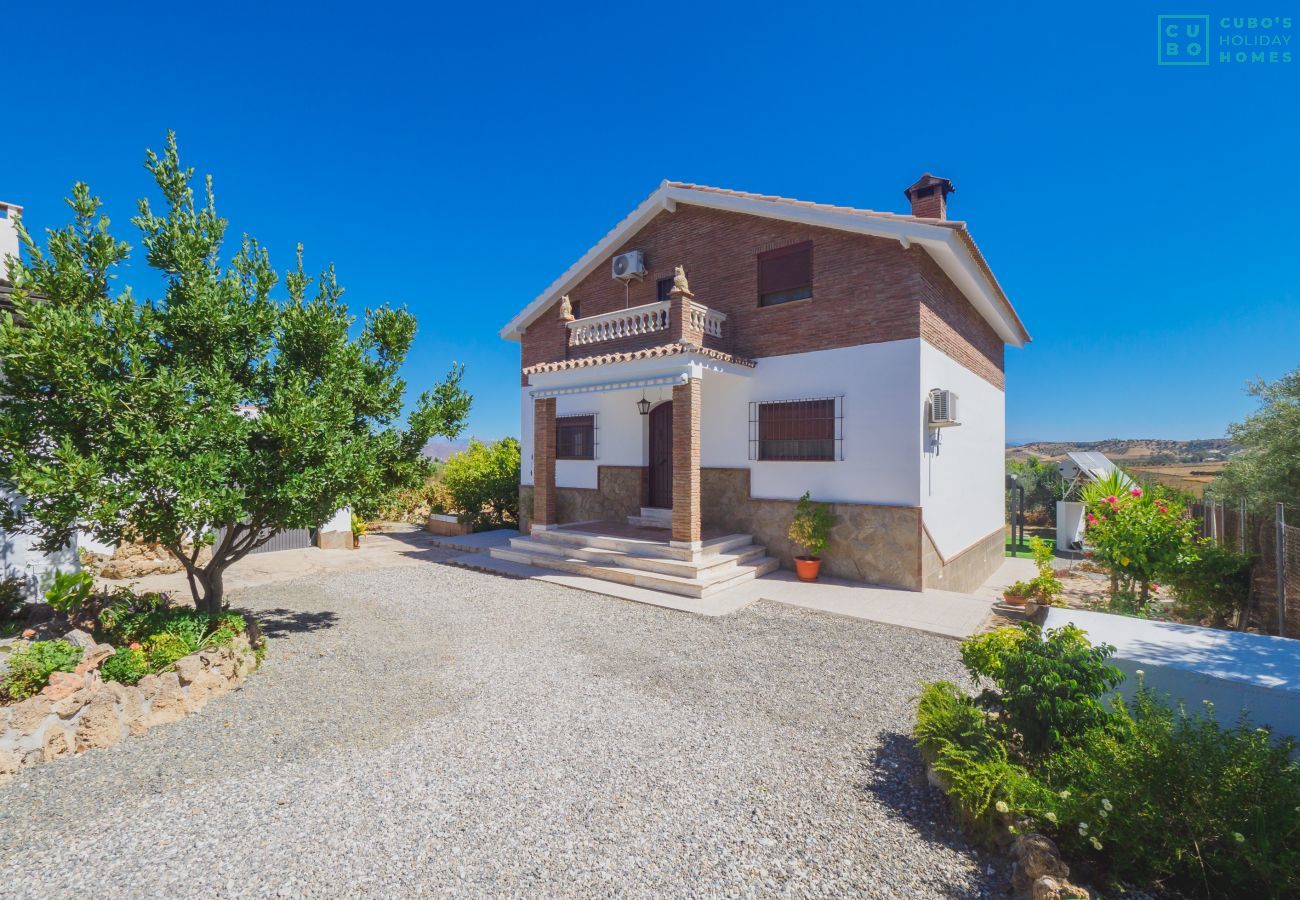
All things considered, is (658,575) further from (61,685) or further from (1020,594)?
(61,685)

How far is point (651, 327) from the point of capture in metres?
12.8

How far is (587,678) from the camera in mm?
6566

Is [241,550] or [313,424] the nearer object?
[313,424]


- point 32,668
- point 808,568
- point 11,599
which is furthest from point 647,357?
point 11,599

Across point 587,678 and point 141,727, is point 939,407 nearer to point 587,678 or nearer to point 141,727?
point 587,678

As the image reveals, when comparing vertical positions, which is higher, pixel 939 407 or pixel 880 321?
pixel 880 321

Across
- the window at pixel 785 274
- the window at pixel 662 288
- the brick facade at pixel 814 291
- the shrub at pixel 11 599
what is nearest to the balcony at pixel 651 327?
the brick facade at pixel 814 291

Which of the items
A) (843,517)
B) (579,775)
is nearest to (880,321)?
(843,517)

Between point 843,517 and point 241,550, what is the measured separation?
10.9 meters

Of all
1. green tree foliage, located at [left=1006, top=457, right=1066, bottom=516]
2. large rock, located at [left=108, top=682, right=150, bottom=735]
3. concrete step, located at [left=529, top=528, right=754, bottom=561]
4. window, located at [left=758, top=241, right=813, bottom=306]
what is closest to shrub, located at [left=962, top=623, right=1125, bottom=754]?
concrete step, located at [left=529, top=528, right=754, bottom=561]

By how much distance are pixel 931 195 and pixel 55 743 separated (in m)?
17.1

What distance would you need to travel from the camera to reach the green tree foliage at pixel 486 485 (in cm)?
1920

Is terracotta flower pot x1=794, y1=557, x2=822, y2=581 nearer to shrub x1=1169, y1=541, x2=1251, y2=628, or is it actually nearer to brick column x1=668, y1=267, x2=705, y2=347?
brick column x1=668, y1=267, x2=705, y2=347

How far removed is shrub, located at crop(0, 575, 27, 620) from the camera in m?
8.06
